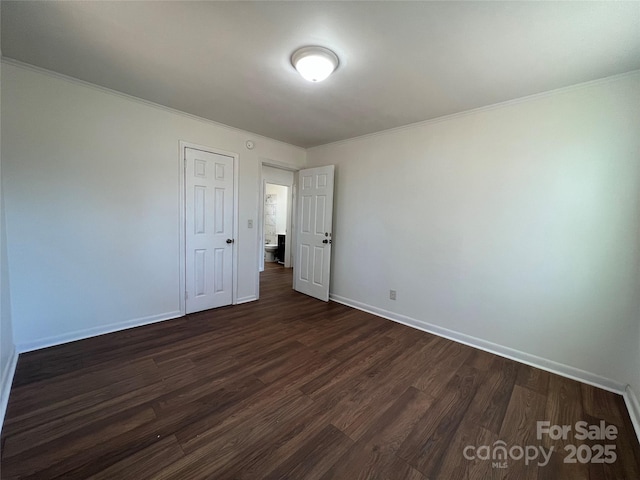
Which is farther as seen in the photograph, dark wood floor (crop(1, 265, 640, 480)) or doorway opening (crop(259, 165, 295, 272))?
doorway opening (crop(259, 165, 295, 272))

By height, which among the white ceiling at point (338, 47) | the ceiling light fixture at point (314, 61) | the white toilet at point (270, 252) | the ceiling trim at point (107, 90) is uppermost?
the white ceiling at point (338, 47)

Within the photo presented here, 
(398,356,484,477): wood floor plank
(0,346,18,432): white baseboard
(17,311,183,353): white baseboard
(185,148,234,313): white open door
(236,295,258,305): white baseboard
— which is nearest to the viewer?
(398,356,484,477): wood floor plank

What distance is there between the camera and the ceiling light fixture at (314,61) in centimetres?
176

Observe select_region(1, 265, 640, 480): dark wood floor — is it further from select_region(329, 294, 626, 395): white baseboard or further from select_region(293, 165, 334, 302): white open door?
select_region(293, 165, 334, 302): white open door

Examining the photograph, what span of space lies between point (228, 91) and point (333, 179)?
1882 millimetres

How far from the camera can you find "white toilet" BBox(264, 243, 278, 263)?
23.2ft

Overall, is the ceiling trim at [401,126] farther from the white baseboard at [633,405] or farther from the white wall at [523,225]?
the white baseboard at [633,405]

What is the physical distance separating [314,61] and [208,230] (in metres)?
2.39

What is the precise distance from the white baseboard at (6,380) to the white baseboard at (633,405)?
3.97m

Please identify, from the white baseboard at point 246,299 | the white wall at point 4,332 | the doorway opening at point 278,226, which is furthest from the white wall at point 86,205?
the doorway opening at point 278,226

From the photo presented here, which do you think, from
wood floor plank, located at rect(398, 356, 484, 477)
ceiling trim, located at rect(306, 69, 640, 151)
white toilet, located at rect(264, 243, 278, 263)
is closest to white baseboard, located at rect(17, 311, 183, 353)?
wood floor plank, located at rect(398, 356, 484, 477)

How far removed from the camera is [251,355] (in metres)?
2.36

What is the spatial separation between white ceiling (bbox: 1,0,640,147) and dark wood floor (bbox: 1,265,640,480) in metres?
2.46

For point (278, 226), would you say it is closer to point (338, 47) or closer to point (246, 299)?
point (246, 299)
